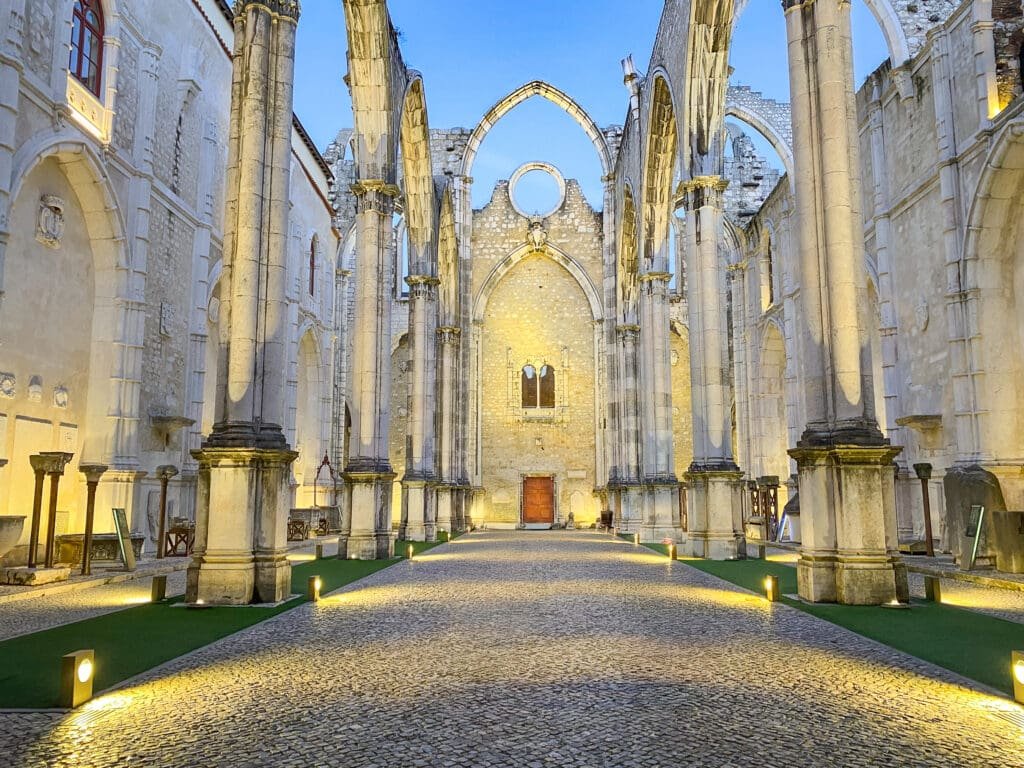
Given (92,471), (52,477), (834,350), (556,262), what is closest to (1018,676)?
(834,350)

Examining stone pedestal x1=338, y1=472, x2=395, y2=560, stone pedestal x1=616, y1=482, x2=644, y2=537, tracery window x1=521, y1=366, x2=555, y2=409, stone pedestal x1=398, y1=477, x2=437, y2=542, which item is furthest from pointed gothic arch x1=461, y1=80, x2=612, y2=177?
stone pedestal x1=338, y1=472, x2=395, y2=560

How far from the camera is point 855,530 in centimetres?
768

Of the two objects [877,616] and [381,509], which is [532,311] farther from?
[877,616]

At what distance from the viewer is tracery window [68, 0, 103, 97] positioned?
1335 centimetres

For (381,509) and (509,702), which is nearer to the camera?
(509,702)

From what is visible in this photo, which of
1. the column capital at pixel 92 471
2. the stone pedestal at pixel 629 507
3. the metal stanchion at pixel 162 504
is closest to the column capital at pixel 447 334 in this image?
the stone pedestal at pixel 629 507

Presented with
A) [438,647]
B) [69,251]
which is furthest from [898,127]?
[69,251]

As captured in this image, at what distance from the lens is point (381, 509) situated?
13812 mm

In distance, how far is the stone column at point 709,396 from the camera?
44.0 feet

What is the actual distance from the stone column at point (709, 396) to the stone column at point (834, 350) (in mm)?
5130

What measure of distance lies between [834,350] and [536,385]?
80.8ft

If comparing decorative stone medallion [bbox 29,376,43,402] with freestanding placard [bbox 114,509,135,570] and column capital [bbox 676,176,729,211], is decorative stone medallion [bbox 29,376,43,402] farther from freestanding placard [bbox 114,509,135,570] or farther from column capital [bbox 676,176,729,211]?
column capital [bbox 676,176,729,211]

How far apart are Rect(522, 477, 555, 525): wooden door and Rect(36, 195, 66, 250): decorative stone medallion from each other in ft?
71.9

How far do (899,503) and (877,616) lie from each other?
1035cm
